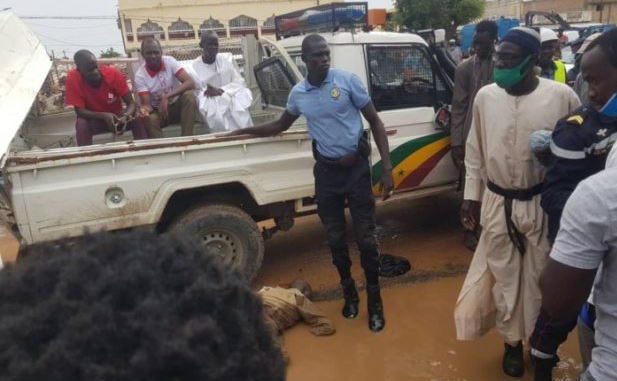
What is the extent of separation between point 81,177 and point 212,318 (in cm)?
299

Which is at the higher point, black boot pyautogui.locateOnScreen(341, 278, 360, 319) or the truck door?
the truck door

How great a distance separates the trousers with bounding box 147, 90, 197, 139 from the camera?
4.22 meters

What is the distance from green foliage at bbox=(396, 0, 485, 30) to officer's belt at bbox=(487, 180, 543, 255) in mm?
21947

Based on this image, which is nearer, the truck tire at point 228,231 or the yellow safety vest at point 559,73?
the truck tire at point 228,231

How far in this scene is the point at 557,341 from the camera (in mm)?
2438

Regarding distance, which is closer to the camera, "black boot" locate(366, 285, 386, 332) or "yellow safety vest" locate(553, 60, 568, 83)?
"black boot" locate(366, 285, 386, 332)

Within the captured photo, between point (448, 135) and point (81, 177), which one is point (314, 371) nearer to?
point (81, 177)

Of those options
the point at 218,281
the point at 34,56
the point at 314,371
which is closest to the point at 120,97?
the point at 34,56

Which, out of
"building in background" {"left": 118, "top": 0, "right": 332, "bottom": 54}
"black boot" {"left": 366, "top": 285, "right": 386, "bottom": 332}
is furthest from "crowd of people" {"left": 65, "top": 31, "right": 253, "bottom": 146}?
"building in background" {"left": 118, "top": 0, "right": 332, "bottom": 54}

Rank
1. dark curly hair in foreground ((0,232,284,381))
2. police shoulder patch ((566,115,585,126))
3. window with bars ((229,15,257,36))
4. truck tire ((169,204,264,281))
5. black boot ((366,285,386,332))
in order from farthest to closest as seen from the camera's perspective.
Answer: window with bars ((229,15,257,36)), truck tire ((169,204,264,281)), black boot ((366,285,386,332)), police shoulder patch ((566,115,585,126)), dark curly hair in foreground ((0,232,284,381))

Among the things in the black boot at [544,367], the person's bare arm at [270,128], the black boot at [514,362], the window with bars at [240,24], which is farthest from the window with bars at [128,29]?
the black boot at [544,367]

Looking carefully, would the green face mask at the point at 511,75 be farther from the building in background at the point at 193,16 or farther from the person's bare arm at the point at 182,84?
the building in background at the point at 193,16

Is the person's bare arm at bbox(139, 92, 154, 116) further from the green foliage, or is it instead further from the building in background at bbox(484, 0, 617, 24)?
the building in background at bbox(484, 0, 617, 24)

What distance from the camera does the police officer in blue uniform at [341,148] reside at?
3.13m
